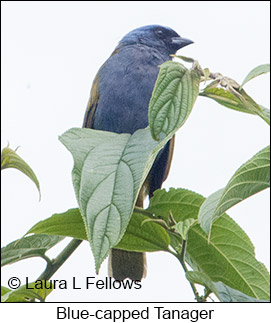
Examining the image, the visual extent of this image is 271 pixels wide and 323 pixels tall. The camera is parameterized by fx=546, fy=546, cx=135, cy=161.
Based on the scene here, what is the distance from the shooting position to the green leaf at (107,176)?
118 centimetres

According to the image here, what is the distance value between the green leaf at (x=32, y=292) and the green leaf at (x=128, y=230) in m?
0.17

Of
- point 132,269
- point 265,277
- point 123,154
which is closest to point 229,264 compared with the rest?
point 265,277

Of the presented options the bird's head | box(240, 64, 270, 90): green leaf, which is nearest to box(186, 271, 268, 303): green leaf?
box(240, 64, 270, 90): green leaf

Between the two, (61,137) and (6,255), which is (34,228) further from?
(61,137)

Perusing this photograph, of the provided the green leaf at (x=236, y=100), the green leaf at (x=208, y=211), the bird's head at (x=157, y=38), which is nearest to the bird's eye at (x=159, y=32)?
the bird's head at (x=157, y=38)

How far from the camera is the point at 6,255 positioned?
176 cm

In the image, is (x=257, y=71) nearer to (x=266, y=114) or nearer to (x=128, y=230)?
(x=266, y=114)

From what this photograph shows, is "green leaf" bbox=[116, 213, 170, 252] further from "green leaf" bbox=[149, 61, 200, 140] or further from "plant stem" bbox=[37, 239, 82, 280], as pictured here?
"green leaf" bbox=[149, 61, 200, 140]

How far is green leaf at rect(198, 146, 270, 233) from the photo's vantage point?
1.46 m

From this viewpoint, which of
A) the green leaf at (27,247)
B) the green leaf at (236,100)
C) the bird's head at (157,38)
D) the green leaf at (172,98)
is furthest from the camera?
the bird's head at (157,38)

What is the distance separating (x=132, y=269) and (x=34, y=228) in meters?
1.56

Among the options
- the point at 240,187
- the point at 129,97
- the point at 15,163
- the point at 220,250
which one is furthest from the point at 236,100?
the point at 129,97

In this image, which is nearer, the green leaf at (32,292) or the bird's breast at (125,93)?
the green leaf at (32,292)

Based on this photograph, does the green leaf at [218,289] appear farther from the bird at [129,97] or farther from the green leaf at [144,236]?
the bird at [129,97]
